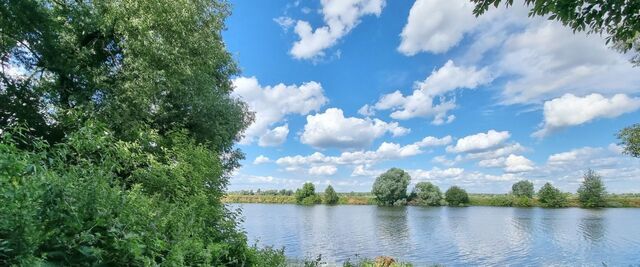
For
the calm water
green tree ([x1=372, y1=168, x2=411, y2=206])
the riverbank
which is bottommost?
the calm water

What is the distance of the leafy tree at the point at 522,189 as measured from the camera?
377 ft

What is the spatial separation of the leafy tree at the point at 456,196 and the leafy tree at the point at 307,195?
1509 inches

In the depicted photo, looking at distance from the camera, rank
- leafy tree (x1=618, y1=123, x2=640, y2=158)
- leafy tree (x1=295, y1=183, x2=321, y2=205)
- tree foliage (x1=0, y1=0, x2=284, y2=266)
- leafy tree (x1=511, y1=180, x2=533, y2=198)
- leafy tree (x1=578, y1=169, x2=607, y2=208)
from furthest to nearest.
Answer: leafy tree (x1=295, y1=183, x2=321, y2=205), leafy tree (x1=511, y1=180, x2=533, y2=198), leafy tree (x1=578, y1=169, x2=607, y2=208), leafy tree (x1=618, y1=123, x2=640, y2=158), tree foliage (x1=0, y1=0, x2=284, y2=266)

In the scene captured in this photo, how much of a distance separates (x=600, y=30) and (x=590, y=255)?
28926 mm

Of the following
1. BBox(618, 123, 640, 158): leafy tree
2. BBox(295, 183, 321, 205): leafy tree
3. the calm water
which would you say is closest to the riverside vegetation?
BBox(295, 183, 321, 205): leafy tree

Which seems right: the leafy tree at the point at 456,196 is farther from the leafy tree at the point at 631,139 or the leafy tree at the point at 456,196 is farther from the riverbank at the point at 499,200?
the leafy tree at the point at 631,139

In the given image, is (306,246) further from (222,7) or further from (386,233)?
(222,7)

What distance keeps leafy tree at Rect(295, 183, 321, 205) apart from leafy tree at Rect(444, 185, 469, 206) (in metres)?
38.3

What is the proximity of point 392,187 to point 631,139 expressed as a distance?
76724 millimetres

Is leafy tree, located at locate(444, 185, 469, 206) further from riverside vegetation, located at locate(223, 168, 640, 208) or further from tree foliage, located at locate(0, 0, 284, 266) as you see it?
tree foliage, located at locate(0, 0, 284, 266)

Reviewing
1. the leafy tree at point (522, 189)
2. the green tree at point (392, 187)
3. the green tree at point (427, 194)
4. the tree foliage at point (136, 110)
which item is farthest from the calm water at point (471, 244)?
the leafy tree at point (522, 189)

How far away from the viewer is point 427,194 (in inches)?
3868

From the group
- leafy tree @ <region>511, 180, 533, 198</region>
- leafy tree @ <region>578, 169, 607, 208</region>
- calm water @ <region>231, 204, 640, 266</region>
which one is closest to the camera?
calm water @ <region>231, 204, 640, 266</region>

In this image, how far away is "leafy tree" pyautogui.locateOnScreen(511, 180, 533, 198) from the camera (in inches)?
4521
